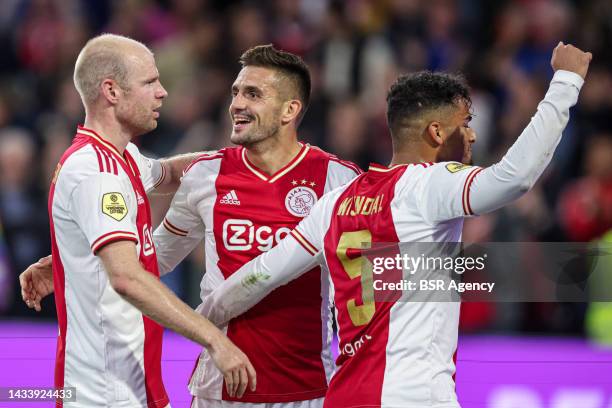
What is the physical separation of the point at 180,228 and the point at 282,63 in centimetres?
88

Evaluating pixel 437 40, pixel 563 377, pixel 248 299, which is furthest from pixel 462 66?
pixel 248 299

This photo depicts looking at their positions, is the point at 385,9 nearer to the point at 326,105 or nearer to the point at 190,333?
the point at 326,105

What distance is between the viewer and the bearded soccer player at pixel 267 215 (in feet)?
14.3

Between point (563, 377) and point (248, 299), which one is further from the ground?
point (248, 299)

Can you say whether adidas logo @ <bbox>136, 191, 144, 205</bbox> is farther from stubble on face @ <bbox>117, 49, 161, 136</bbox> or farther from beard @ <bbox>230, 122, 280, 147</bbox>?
beard @ <bbox>230, 122, 280, 147</bbox>

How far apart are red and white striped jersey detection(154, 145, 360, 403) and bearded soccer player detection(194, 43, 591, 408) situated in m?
0.40

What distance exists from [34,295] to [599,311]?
186 inches

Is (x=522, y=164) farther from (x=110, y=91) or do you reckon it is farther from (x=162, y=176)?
(x=162, y=176)

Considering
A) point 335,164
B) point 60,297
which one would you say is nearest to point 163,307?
point 60,297

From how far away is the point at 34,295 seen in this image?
427 cm

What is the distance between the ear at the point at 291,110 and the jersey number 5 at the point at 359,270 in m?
0.98

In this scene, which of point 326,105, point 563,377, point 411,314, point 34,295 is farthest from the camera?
point 326,105

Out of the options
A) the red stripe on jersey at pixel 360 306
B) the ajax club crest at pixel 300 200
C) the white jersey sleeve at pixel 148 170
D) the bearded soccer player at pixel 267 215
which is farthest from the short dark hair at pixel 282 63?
the red stripe on jersey at pixel 360 306

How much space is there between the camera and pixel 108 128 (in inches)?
157
